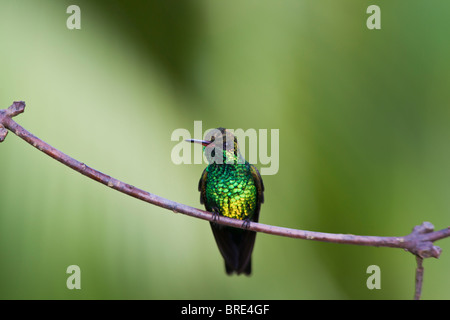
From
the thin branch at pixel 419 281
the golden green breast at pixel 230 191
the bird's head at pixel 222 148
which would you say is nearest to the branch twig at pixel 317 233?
the thin branch at pixel 419 281

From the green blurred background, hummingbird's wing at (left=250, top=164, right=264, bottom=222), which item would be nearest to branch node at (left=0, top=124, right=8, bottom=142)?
the green blurred background

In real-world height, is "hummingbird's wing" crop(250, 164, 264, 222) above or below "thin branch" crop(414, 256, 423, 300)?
above

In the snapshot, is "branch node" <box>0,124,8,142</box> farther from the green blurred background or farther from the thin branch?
the thin branch

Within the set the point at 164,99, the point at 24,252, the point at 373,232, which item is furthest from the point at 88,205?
the point at 373,232

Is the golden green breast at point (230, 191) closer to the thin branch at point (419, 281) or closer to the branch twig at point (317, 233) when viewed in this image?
the branch twig at point (317, 233)

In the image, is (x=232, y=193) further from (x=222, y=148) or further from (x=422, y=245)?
(x=422, y=245)

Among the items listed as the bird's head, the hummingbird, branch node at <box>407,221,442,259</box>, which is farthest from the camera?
the hummingbird

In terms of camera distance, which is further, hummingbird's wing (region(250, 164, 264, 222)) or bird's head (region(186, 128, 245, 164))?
hummingbird's wing (region(250, 164, 264, 222))
